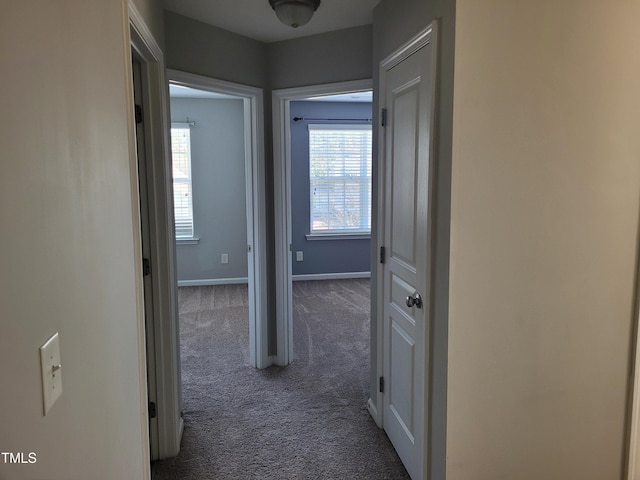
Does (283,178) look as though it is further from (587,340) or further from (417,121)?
(587,340)

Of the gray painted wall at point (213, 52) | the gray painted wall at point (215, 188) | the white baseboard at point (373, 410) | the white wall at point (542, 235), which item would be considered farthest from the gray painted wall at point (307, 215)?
the white wall at point (542, 235)

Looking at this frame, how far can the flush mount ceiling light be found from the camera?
2271mm

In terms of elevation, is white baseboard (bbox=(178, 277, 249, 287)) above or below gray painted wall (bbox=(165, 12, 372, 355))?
below

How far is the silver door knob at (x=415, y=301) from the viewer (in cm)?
205

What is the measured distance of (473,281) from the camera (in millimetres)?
1793

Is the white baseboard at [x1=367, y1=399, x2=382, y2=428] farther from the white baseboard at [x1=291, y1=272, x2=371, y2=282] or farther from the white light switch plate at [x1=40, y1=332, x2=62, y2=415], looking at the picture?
the white baseboard at [x1=291, y1=272, x2=371, y2=282]

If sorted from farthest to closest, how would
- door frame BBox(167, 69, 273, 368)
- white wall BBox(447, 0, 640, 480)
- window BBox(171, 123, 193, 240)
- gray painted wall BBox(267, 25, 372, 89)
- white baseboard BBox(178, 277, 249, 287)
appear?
white baseboard BBox(178, 277, 249, 287)
window BBox(171, 123, 193, 240)
door frame BBox(167, 69, 273, 368)
gray painted wall BBox(267, 25, 372, 89)
white wall BBox(447, 0, 640, 480)

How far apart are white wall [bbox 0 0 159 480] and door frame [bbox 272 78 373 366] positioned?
75.1 inches

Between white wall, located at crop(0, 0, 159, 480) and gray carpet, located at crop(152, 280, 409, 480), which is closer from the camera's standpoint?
white wall, located at crop(0, 0, 159, 480)

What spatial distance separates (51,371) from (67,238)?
24cm

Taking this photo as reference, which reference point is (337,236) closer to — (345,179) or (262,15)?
(345,179)

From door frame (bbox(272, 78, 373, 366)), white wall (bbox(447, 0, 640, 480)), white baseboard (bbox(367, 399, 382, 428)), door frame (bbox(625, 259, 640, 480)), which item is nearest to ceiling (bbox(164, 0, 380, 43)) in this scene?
door frame (bbox(272, 78, 373, 366))

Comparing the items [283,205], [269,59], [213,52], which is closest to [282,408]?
[283,205]

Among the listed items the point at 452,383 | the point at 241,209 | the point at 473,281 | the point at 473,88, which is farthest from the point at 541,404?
the point at 241,209
